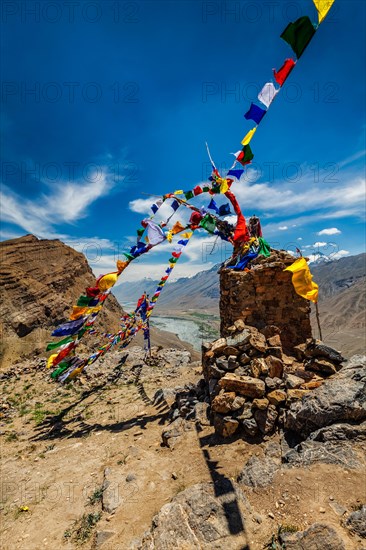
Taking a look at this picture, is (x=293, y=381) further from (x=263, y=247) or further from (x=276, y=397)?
(x=263, y=247)

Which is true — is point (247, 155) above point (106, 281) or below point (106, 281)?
above

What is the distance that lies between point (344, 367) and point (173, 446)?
5583mm

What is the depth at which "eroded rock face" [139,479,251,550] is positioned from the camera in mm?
4187

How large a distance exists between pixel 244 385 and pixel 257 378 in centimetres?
52

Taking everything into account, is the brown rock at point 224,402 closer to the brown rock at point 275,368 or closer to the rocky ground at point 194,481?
the rocky ground at point 194,481

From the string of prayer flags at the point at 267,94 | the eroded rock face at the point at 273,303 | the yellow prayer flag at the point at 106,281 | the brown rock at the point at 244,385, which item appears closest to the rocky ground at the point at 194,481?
the brown rock at the point at 244,385

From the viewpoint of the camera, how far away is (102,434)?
32.4ft

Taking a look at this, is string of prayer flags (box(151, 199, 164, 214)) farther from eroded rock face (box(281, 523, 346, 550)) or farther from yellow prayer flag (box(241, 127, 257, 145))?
eroded rock face (box(281, 523, 346, 550))

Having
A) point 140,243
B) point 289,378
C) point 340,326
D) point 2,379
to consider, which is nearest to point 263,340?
point 289,378

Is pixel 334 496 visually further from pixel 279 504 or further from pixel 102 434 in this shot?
pixel 102 434

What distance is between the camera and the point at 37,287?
135ft

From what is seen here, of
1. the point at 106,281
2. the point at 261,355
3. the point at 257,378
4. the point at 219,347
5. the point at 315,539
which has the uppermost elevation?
the point at 106,281

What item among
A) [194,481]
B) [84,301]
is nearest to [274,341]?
[194,481]

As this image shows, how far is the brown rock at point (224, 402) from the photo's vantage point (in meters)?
7.38
